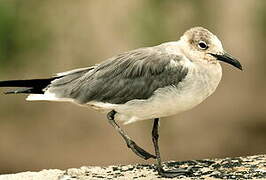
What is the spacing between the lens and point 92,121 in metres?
8.24

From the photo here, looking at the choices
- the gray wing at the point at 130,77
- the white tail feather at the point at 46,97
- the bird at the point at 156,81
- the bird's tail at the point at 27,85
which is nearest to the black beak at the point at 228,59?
the bird at the point at 156,81

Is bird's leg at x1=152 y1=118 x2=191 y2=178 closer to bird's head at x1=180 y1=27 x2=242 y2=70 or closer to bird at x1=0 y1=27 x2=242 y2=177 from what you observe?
bird at x1=0 y1=27 x2=242 y2=177

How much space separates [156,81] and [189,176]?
508mm

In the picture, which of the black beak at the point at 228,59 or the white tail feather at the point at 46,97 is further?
the white tail feather at the point at 46,97

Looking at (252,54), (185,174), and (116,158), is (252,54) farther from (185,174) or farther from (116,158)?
(185,174)

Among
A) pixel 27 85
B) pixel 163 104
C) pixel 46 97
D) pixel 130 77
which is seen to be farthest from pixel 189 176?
pixel 27 85

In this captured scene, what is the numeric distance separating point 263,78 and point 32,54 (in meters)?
2.24

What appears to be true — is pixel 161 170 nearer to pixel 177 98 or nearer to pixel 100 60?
pixel 177 98

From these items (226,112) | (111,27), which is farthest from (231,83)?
(111,27)

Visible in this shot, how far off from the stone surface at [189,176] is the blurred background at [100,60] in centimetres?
194

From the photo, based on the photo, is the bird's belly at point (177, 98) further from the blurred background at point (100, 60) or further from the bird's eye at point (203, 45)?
the blurred background at point (100, 60)

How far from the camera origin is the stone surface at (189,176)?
4.44 m

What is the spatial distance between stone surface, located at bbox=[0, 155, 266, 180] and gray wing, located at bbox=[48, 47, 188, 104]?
40cm

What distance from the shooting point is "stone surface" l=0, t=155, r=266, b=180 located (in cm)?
444
